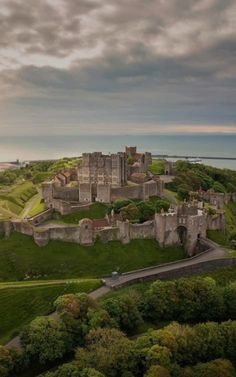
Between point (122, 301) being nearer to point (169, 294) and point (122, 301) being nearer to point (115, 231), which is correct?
point (169, 294)

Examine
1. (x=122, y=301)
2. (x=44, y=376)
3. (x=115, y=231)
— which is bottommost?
(x=44, y=376)

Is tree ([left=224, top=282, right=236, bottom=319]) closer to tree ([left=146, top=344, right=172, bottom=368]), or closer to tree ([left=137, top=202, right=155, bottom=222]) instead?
tree ([left=146, top=344, right=172, bottom=368])

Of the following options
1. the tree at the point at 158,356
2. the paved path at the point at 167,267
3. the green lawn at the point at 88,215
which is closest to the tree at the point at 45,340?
the tree at the point at 158,356

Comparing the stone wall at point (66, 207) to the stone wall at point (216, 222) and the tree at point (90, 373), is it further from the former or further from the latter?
the tree at point (90, 373)

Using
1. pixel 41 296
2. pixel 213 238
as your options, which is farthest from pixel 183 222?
pixel 41 296

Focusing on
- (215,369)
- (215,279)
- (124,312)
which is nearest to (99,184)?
(215,279)

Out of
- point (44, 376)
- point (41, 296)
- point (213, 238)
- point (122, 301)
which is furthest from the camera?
point (213, 238)

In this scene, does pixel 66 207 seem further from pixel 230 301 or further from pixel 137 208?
pixel 230 301

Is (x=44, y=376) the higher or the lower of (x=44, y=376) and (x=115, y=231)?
the lower
